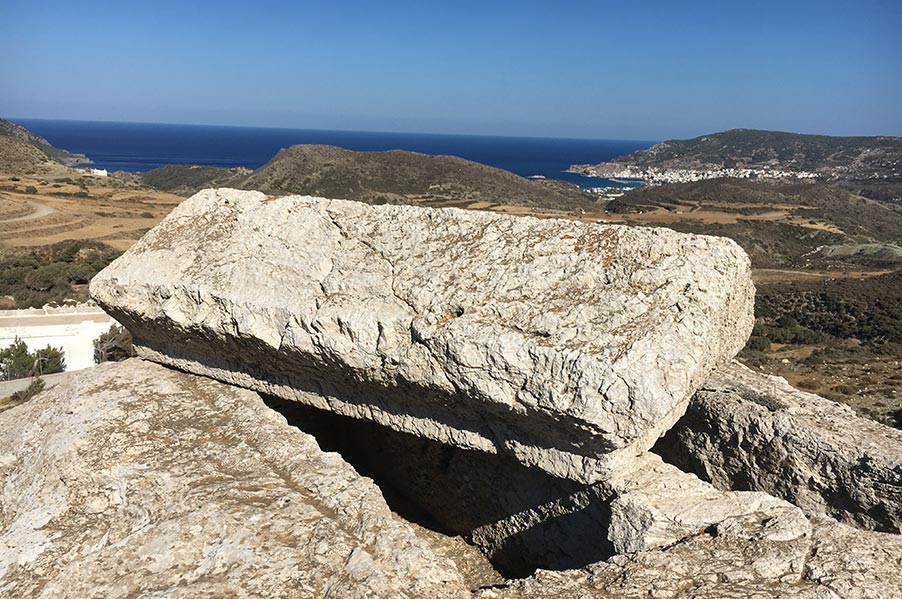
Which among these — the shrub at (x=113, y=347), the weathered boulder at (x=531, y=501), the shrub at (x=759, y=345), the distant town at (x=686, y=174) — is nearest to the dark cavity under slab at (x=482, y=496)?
the weathered boulder at (x=531, y=501)

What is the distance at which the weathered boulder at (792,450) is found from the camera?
593 centimetres

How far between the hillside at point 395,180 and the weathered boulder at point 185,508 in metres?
53.1

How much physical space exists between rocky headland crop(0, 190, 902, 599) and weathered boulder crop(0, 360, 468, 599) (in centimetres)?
3

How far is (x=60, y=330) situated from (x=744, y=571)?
19.5 m

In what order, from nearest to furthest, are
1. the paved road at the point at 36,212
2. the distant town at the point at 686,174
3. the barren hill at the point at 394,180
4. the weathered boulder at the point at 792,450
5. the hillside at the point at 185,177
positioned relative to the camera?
the weathered boulder at the point at 792,450
the paved road at the point at 36,212
the barren hill at the point at 394,180
the hillside at the point at 185,177
the distant town at the point at 686,174

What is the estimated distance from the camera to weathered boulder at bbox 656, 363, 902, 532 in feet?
19.4

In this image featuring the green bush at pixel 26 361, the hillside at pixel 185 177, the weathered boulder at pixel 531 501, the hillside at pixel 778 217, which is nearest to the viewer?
the weathered boulder at pixel 531 501

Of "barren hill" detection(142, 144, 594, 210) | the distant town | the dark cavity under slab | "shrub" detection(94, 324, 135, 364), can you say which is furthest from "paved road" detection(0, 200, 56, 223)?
the distant town

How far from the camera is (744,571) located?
4.38 meters

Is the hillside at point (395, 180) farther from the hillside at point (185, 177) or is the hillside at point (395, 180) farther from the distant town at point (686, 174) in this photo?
the distant town at point (686, 174)

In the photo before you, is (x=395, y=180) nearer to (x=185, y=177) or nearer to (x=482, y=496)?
(x=185, y=177)

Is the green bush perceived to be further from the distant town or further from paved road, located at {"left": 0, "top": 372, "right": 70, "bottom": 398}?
the distant town

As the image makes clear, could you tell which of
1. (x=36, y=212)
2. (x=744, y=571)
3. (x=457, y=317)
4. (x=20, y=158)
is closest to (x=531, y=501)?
(x=457, y=317)

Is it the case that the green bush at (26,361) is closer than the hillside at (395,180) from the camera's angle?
Yes
